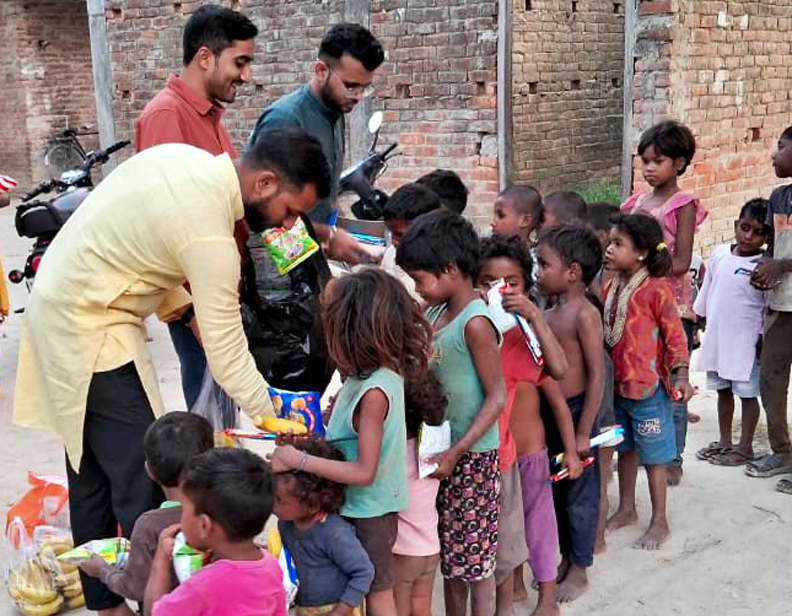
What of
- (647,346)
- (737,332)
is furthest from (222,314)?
(737,332)

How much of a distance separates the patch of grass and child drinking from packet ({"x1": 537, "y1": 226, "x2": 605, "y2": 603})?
5.97m

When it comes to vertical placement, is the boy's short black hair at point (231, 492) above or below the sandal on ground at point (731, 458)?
above

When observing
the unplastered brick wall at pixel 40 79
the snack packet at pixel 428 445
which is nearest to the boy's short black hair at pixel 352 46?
the snack packet at pixel 428 445

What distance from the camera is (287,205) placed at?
8.43 ft

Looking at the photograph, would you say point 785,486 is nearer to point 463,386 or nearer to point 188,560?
point 463,386

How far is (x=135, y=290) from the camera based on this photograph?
256cm

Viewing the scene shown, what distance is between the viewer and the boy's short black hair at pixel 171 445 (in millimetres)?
2422

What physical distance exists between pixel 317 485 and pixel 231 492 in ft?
1.26

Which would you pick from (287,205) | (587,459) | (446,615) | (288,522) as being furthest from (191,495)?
(587,459)

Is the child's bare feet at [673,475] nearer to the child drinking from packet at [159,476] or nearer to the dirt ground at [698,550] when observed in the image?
the dirt ground at [698,550]

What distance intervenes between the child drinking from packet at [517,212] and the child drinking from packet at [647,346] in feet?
1.31

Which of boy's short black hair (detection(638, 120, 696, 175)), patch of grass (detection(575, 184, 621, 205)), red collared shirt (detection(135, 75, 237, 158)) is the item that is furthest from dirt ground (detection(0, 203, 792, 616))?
patch of grass (detection(575, 184, 621, 205))

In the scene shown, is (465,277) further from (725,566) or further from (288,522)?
(725,566)

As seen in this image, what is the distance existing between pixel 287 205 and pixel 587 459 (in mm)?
1426
